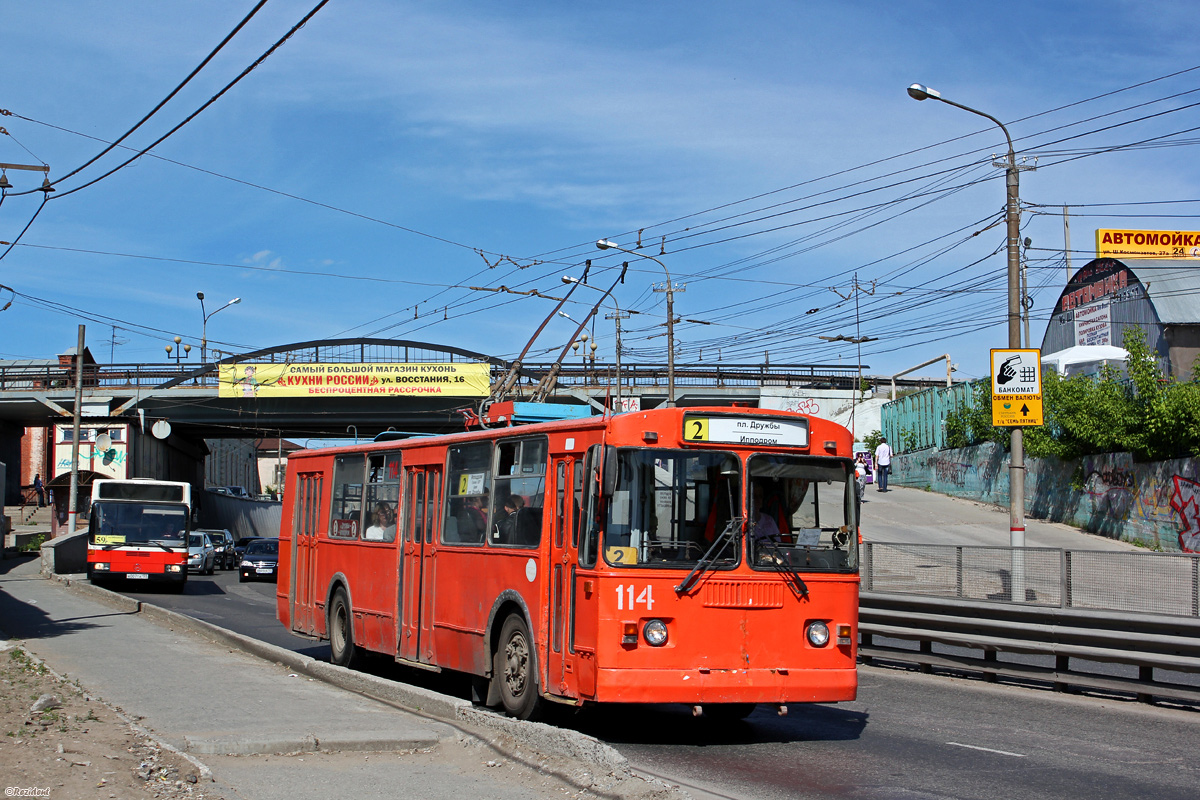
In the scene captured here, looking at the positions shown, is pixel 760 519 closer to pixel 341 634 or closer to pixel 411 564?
pixel 411 564

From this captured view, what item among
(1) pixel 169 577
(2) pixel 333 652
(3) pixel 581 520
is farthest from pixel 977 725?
(1) pixel 169 577

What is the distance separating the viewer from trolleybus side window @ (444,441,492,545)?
35.6 ft

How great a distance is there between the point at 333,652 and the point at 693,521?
22.7ft

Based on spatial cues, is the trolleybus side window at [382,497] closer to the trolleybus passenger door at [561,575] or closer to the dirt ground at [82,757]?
the trolleybus passenger door at [561,575]

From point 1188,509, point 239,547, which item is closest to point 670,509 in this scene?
point 1188,509

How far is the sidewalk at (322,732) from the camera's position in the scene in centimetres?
703

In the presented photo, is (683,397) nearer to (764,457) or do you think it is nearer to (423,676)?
(423,676)

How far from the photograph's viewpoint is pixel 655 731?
9938 millimetres

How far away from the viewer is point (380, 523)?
42.9ft

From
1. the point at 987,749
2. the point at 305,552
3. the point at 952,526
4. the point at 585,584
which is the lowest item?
the point at 987,749

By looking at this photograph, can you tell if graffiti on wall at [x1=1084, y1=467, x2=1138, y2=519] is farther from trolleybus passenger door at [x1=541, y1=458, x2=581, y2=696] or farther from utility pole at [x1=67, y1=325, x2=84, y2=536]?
utility pole at [x1=67, y1=325, x2=84, y2=536]

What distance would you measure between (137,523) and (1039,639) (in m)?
24.2

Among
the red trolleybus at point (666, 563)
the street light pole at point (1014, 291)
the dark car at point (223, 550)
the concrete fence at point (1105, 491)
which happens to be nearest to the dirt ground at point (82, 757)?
the red trolleybus at point (666, 563)

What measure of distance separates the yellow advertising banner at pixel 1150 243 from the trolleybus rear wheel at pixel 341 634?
1670 inches
